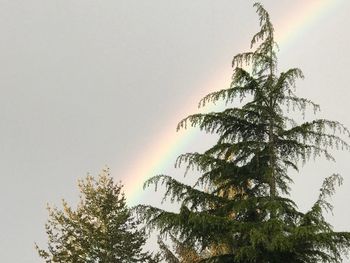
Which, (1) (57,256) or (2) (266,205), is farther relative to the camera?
(1) (57,256)

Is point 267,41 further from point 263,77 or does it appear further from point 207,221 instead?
point 207,221

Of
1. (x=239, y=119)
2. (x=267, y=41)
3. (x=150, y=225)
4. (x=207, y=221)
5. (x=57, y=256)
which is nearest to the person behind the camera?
(x=207, y=221)

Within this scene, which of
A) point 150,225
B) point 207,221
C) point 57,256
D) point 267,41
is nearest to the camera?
point 207,221

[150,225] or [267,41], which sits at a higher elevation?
[267,41]

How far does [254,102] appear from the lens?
1306 cm

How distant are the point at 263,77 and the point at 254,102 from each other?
1.03 metres

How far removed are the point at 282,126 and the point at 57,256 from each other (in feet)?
55.9

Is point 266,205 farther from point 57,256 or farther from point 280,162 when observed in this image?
point 57,256

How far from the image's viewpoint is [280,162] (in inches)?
533

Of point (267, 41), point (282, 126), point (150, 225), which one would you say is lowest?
point (150, 225)

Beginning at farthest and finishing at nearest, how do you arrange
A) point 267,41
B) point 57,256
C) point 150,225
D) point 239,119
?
1. point 57,256
2. point 267,41
3. point 239,119
4. point 150,225

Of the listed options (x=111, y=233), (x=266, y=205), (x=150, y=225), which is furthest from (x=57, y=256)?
(x=266, y=205)

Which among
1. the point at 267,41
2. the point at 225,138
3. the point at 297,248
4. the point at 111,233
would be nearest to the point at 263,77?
the point at 267,41

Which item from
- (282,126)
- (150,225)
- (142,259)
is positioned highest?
(142,259)
